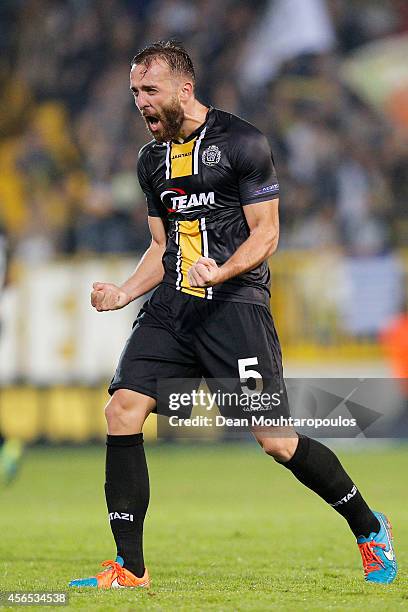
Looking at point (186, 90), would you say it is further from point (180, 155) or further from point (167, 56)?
point (180, 155)

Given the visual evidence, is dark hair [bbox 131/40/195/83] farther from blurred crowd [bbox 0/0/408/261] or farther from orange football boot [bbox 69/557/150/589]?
blurred crowd [bbox 0/0/408/261]

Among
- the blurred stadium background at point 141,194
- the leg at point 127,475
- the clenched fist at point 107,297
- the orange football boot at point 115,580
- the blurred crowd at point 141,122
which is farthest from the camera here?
the blurred crowd at point 141,122

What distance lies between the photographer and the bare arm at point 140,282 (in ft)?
17.3

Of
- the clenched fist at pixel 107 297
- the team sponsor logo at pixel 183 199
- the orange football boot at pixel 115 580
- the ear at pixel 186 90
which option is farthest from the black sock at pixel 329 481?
the ear at pixel 186 90

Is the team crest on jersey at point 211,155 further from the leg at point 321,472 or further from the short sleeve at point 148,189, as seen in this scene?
the leg at point 321,472

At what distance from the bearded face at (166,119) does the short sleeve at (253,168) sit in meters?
0.28

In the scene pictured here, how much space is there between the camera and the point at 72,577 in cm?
538

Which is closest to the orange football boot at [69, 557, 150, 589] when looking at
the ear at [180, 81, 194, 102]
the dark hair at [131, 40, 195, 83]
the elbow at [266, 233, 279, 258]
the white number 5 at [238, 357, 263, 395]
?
the white number 5 at [238, 357, 263, 395]

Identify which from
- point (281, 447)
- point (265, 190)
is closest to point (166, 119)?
point (265, 190)

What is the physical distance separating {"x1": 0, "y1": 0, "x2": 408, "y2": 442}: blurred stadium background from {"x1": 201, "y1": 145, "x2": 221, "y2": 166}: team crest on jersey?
837 cm

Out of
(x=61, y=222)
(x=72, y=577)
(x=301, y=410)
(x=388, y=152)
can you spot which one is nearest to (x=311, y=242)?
(x=388, y=152)

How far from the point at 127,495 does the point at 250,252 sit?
1157mm

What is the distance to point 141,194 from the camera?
1597cm

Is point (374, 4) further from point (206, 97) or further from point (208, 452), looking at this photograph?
point (208, 452)
